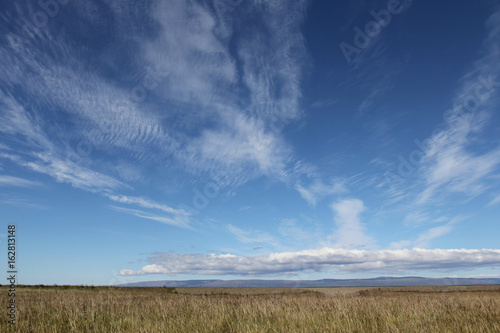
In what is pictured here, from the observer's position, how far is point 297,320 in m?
7.79

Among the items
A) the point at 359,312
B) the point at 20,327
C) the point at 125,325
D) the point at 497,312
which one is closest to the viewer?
the point at 20,327

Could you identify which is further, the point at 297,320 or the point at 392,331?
the point at 297,320

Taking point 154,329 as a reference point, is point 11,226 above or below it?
above

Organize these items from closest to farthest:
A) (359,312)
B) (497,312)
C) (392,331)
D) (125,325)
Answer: (392,331), (125,325), (497,312), (359,312)

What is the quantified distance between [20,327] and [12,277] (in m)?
2.89

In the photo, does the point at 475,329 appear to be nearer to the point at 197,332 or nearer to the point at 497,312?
the point at 497,312

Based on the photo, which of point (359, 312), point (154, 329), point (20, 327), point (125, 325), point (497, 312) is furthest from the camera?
point (359, 312)

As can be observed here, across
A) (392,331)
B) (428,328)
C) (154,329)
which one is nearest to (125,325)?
(154,329)

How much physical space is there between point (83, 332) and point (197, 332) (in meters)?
2.88

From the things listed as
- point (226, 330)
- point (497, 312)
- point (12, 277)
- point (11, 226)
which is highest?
point (11, 226)

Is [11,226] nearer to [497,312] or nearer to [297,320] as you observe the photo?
[297,320]

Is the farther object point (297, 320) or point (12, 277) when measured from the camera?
point (12, 277)

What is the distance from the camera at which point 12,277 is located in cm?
925

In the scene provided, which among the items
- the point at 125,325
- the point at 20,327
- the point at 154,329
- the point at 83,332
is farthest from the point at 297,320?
the point at 20,327
